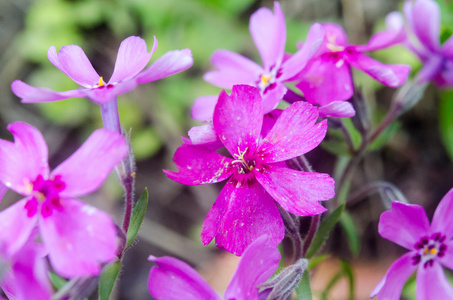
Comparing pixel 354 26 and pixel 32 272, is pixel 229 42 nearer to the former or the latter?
pixel 354 26

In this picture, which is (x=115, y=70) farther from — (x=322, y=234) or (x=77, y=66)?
(x=322, y=234)

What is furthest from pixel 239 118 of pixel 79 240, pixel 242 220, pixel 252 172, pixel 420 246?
pixel 420 246

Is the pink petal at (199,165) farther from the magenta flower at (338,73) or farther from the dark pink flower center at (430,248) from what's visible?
the dark pink flower center at (430,248)

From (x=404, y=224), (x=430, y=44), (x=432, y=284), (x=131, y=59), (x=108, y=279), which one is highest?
(x=430, y=44)

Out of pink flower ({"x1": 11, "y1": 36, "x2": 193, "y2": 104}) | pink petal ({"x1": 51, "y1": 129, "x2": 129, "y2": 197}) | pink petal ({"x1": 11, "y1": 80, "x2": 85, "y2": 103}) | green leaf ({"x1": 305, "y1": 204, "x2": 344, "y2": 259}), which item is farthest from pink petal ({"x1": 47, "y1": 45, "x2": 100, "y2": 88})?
green leaf ({"x1": 305, "y1": 204, "x2": 344, "y2": 259})

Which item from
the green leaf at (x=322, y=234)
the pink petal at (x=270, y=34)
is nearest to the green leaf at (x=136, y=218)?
the green leaf at (x=322, y=234)

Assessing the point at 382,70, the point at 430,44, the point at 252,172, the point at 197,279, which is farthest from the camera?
the point at 430,44
